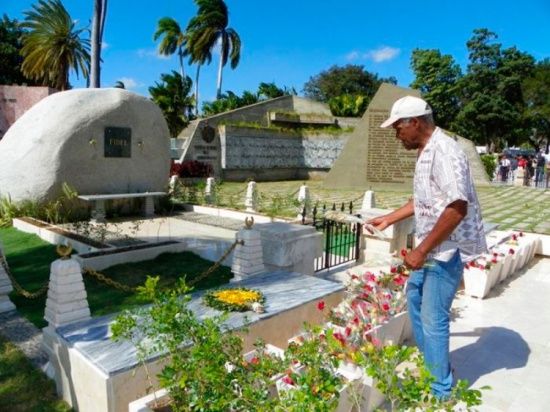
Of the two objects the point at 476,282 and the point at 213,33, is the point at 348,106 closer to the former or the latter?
the point at 213,33

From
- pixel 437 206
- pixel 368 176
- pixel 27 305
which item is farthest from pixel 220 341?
pixel 368 176

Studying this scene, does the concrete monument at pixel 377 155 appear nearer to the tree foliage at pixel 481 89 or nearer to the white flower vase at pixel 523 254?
the white flower vase at pixel 523 254

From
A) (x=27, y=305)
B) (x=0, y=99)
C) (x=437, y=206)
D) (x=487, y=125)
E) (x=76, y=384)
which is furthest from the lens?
(x=487, y=125)

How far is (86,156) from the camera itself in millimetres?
9547

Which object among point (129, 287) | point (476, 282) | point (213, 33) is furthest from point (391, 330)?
point (213, 33)

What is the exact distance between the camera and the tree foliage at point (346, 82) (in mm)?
50031

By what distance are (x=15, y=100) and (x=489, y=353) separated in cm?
2810

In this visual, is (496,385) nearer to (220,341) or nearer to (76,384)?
(220,341)

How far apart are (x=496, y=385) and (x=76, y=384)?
3.10 metres

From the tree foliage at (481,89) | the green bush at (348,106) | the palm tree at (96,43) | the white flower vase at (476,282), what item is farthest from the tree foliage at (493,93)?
the white flower vase at (476,282)

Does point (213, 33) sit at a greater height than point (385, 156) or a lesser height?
greater

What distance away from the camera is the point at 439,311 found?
2.65 meters

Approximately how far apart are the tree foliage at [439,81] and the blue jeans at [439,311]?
42369mm

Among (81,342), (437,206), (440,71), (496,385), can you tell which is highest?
(440,71)
